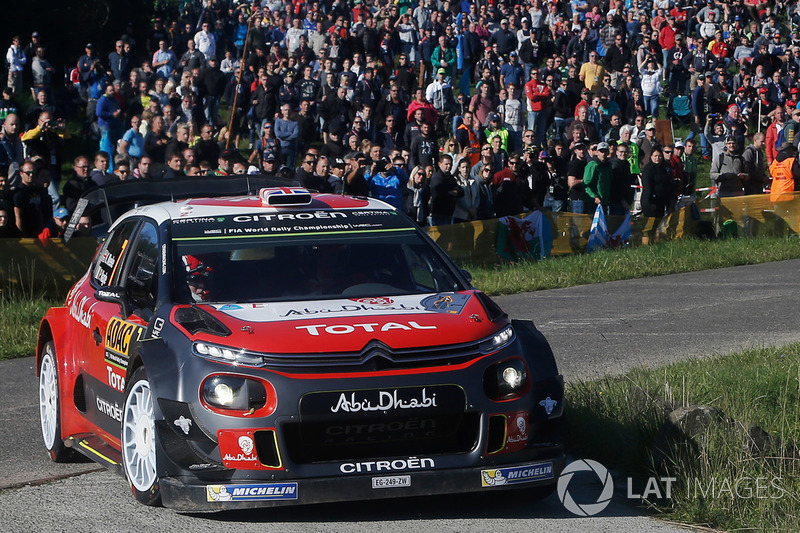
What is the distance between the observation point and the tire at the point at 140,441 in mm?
5801

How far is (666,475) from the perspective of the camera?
6.32m

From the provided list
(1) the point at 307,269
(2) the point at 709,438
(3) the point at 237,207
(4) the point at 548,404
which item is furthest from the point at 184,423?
(2) the point at 709,438

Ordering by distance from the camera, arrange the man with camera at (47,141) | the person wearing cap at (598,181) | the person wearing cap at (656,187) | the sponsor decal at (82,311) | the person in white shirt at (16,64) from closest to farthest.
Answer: the sponsor decal at (82,311) → the man with camera at (47,141) → the person wearing cap at (598,181) → the person wearing cap at (656,187) → the person in white shirt at (16,64)

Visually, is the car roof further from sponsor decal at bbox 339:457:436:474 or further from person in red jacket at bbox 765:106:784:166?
person in red jacket at bbox 765:106:784:166

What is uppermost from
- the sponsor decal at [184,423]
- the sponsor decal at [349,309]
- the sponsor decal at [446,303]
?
the sponsor decal at [349,309]

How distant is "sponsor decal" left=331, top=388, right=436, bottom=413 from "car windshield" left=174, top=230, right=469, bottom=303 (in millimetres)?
1045

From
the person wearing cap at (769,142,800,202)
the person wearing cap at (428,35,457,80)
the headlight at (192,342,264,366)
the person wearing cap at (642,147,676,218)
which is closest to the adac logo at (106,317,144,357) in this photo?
the headlight at (192,342,264,366)

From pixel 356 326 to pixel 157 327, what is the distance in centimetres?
99

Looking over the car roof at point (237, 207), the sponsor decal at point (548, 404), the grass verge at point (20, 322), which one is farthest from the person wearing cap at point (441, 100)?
the sponsor decal at point (548, 404)

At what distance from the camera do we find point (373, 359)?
5602mm

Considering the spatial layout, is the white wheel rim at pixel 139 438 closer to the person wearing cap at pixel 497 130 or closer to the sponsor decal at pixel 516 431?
the sponsor decal at pixel 516 431

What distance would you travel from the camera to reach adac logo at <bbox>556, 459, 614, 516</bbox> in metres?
6.09

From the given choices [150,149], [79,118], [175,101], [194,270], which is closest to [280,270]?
[194,270]

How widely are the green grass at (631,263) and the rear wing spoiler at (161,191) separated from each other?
17.0ft
